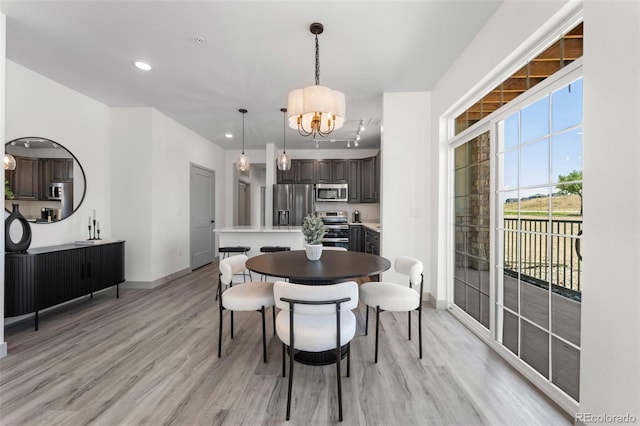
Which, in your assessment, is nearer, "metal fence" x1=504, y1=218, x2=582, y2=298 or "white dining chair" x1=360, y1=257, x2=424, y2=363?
"metal fence" x1=504, y1=218, x2=582, y2=298

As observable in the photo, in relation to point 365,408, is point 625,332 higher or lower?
higher

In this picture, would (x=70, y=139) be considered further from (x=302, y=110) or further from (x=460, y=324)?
(x=460, y=324)

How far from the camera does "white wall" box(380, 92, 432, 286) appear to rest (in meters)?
3.65

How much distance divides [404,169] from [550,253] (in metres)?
2.08

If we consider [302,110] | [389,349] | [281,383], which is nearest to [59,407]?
[281,383]

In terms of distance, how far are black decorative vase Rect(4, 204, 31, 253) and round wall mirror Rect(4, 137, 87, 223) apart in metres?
0.26

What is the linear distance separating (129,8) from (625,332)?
144 inches

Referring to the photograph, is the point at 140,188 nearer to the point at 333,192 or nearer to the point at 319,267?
the point at 319,267

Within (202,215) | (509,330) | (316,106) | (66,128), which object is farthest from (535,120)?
(202,215)

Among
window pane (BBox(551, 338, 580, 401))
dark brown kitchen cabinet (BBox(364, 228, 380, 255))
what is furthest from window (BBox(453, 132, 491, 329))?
dark brown kitchen cabinet (BBox(364, 228, 380, 255))

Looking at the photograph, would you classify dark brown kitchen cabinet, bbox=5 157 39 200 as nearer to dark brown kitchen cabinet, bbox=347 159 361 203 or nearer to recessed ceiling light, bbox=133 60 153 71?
recessed ceiling light, bbox=133 60 153 71

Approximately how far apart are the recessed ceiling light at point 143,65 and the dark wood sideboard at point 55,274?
86.1 inches

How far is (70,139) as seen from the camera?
3564mm

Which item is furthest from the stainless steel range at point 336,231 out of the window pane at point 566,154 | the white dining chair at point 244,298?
the window pane at point 566,154
